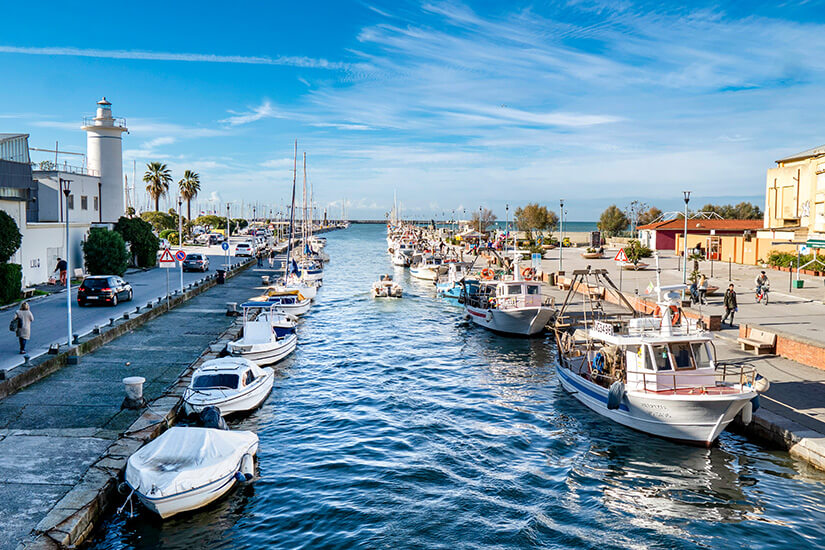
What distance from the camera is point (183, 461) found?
43.4 feet

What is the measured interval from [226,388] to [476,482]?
8643mm

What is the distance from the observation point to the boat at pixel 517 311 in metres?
34.2

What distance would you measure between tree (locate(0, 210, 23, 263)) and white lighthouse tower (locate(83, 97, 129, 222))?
72.0 ft

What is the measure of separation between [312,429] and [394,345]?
44.0 ft

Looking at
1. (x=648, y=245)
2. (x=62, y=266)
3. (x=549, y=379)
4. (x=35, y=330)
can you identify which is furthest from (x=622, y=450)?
(x=648, y=245)

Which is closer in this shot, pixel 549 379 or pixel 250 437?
pixel 250 437

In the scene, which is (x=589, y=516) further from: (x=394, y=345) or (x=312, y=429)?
(x=394, y=345)

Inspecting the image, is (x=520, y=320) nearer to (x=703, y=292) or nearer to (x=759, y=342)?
(x=703, y=292)

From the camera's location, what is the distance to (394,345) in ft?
107

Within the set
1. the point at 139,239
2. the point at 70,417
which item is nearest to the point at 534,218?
the point at 139,239

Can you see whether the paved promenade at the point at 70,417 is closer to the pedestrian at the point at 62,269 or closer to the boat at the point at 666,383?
the boat at the point at 666,383

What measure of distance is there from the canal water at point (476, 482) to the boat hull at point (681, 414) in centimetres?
38

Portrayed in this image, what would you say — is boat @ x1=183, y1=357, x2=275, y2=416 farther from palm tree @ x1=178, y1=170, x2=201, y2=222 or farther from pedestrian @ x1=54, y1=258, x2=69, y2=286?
palm tree @ x1=178, y1=170, x2=201, y2=222

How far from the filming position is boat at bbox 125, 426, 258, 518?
493 inches
